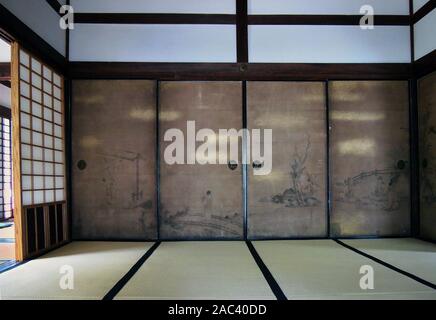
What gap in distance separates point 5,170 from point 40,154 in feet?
15.2

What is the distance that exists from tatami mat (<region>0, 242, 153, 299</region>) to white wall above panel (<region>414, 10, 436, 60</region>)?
4291 millimetres

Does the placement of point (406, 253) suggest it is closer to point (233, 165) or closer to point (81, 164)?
point (233, 165)

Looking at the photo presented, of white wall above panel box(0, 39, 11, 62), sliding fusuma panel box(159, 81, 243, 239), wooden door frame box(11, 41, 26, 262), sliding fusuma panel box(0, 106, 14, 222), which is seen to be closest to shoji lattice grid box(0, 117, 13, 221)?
sliding fusuma panel box(0, 106, 14, 222)

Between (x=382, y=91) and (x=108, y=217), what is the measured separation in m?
4.04

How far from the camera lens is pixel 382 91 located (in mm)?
4160

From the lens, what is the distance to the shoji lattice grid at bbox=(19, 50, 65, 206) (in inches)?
124

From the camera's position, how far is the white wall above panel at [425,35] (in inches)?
150

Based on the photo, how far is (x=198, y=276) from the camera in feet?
8.46

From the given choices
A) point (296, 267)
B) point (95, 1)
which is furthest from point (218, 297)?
point (95, 1)

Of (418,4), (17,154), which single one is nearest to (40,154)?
(17,154)

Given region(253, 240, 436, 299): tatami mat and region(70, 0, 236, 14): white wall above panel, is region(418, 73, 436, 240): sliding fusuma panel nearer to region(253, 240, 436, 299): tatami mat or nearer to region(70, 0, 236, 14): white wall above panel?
region(253, 240, 436, 299): tatami mat

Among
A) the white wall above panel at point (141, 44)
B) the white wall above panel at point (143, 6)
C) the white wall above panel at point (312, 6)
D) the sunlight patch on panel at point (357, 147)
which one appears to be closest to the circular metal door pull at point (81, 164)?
the white wall above panel at point (141, 44)

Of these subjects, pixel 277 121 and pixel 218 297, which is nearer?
pixel 218 297

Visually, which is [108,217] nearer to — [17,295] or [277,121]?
[17,295]
